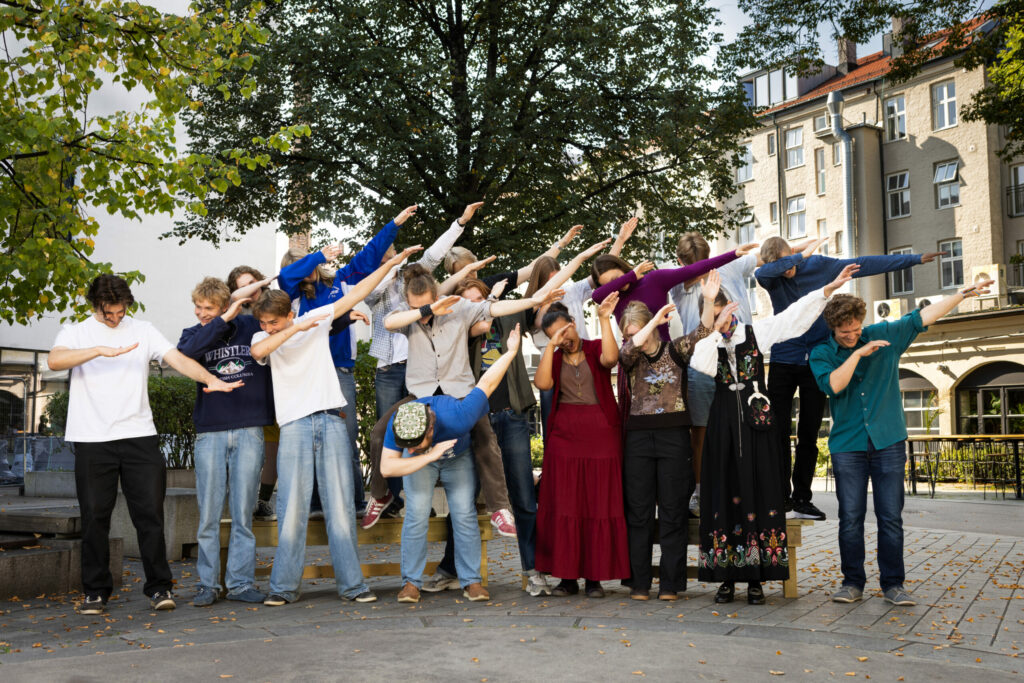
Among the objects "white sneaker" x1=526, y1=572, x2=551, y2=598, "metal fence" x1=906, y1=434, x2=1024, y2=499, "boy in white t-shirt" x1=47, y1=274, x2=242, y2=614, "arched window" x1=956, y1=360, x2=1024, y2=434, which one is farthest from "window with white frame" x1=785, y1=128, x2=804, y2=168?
"boy in white t-shirt" x1=47, y1=274, x2=242, y2=614

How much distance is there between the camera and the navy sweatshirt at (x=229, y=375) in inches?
265

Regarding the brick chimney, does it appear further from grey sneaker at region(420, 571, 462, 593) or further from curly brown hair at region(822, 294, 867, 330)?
grey sneaker at region(420, 571, 462, 593)

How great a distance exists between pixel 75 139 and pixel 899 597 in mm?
8761

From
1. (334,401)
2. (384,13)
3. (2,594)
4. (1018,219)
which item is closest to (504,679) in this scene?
(334,401)

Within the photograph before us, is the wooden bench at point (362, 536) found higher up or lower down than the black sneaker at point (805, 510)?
lower down

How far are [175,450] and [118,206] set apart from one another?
14.4 feet

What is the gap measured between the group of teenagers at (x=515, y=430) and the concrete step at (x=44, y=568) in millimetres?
814

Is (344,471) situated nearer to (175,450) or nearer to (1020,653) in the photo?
(1020,653)

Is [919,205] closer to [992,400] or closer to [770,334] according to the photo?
[992,400]

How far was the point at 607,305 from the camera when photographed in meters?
6.75

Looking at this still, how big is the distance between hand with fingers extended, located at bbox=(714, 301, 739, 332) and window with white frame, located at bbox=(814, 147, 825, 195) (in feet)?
113

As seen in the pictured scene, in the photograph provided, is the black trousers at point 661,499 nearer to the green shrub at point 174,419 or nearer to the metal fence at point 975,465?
the green shrub at point 174,419

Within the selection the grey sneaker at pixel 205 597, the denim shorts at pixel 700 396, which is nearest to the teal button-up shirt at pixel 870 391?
the denim shorts at pixel 700 396

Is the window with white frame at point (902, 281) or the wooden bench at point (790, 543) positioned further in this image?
the window with white frame at point (902, 281)
